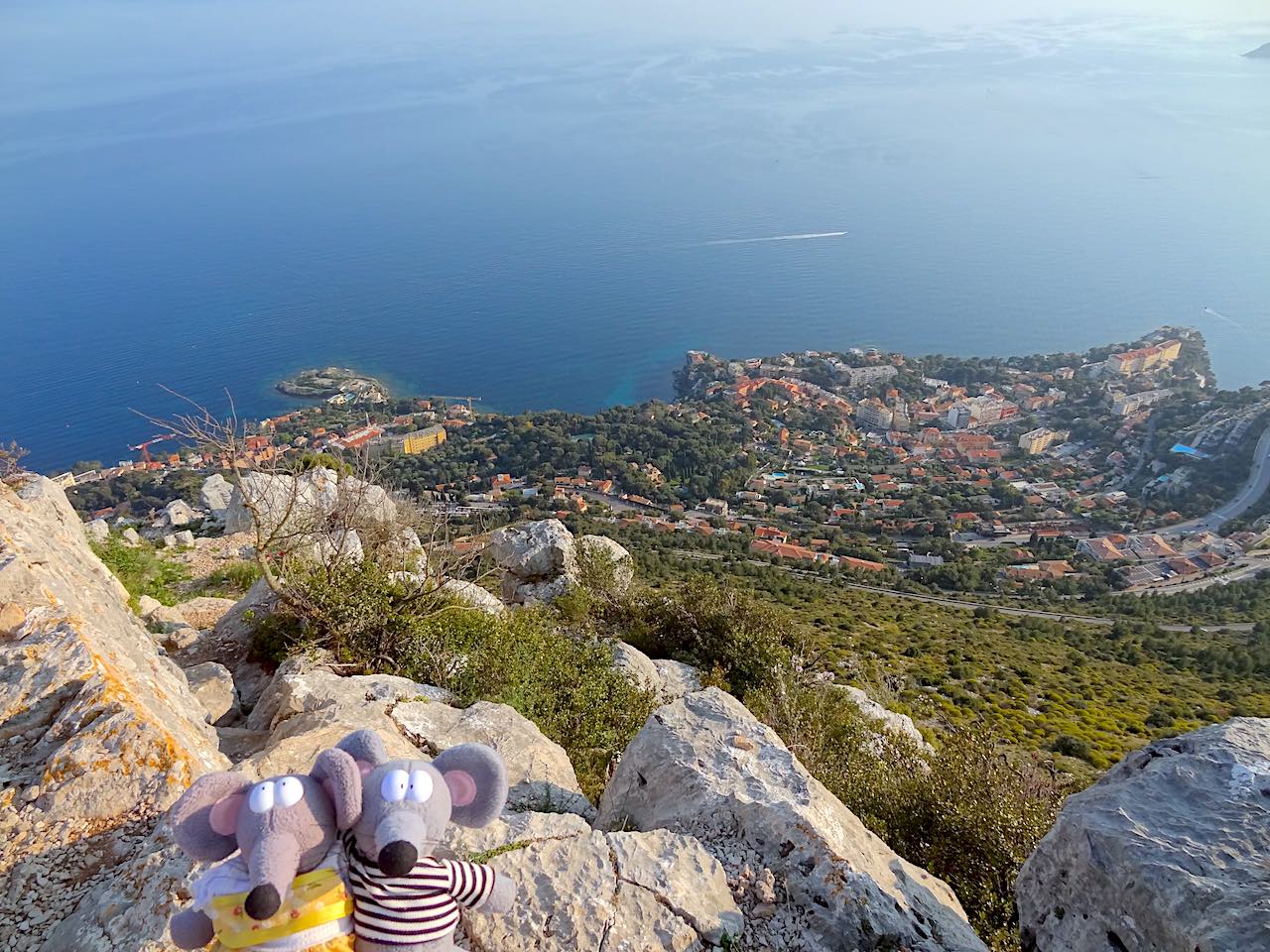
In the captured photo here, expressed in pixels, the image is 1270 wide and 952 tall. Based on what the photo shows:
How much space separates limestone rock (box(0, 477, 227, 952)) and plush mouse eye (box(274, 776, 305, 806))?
1010mm

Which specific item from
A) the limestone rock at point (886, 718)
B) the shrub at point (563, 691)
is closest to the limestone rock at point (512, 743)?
the shrub at point (563, 691)

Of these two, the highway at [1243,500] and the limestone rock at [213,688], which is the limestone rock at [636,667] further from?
the highway at [1243,500]

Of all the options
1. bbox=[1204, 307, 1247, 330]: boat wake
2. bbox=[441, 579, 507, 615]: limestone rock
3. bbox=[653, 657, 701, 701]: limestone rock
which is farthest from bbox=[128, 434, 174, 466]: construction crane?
bbox=[1204, 307, 1247, 330]: boat wake

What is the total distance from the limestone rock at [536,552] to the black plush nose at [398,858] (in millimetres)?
11636

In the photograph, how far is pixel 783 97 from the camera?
16250cm

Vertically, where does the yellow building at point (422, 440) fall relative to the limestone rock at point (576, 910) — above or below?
below

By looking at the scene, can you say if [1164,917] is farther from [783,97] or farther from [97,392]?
[783,97]

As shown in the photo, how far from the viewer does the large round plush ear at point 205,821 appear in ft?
6.77

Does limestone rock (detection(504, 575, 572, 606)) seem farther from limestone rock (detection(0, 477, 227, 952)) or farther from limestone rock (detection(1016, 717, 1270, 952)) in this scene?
limestone rock (detection(1016, 717, 1270, 952))

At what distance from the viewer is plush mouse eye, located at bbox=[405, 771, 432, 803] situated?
215 centimetres

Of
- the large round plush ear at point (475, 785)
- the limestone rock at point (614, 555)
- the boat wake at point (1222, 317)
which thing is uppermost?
the large round plush ear at point (475, 785)

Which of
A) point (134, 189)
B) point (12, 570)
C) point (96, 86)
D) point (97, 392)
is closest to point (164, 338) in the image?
point (97, 392)

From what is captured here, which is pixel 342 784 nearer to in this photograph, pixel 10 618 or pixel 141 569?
pixel 10 618

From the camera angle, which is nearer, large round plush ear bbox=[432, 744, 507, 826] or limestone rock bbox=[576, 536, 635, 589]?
large round plush ear bbox=[432, 744, 507, 826]
